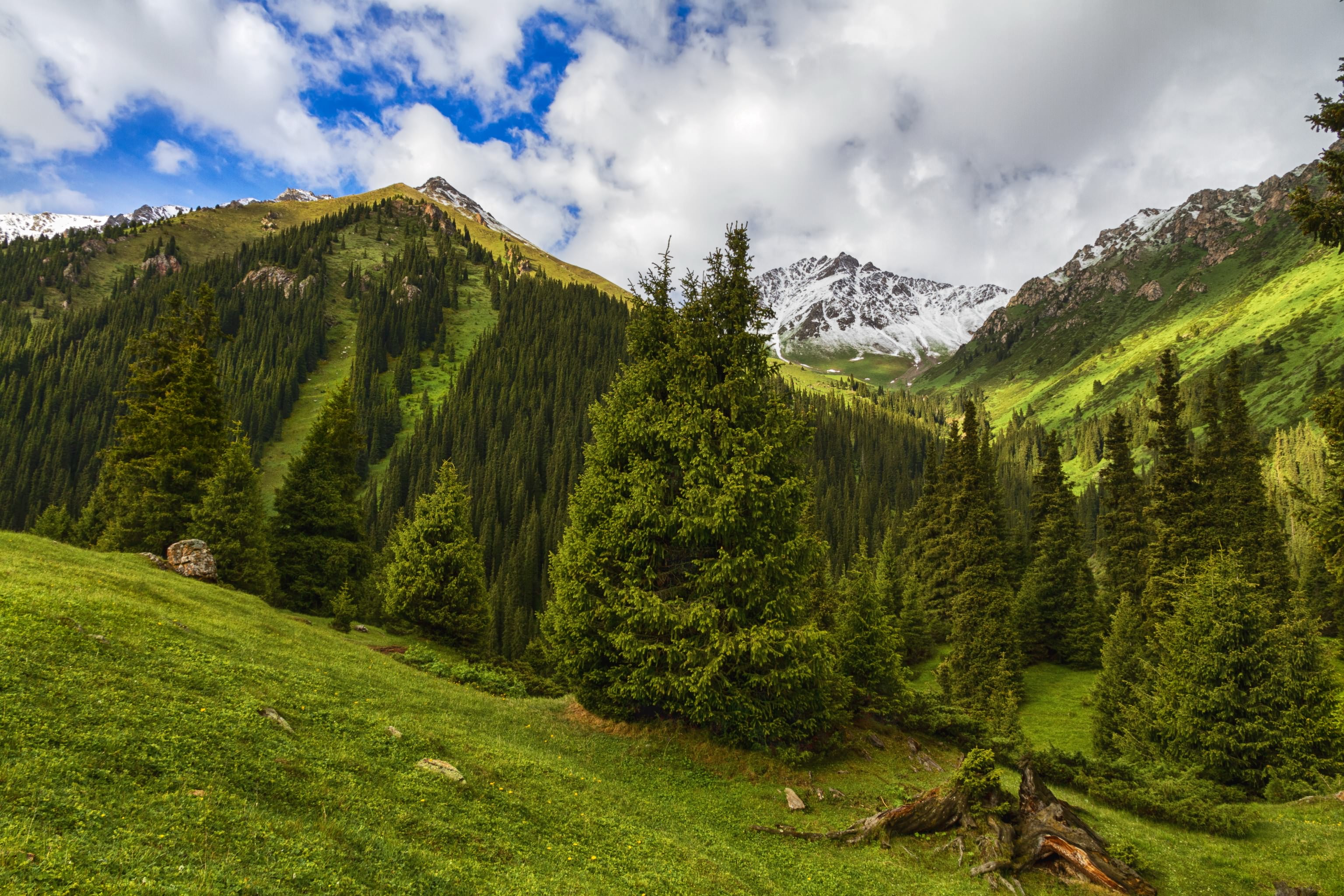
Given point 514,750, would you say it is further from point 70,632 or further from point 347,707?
point 70,632

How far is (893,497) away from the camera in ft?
531

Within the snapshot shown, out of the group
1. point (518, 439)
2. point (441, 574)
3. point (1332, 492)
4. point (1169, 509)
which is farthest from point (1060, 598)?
point (518, 439)

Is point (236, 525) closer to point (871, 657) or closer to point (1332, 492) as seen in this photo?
point (871, 657)

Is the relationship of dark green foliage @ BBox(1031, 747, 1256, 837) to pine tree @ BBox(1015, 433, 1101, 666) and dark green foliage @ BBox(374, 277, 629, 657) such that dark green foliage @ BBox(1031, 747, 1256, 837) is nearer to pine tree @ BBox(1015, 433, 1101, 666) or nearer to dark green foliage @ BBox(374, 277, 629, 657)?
pine tree @ BBox(1015, 433, 1101, 666)

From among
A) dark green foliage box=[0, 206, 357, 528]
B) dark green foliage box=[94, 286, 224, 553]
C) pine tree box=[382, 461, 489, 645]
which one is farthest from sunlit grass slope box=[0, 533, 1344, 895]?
dark green foliage box=[0, 206, 357, 528]

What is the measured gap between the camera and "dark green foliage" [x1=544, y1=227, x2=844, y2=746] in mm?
18891

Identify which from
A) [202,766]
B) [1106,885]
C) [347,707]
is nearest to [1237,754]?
[1106,885]

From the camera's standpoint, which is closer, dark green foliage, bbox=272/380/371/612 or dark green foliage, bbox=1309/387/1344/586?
dark green foliage, bbox=1309/387/1344/586

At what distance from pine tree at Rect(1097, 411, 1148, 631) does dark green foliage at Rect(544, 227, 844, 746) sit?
135 ft

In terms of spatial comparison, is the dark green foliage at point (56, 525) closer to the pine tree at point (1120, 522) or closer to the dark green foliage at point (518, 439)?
the dark green foliage at point (518, 439)

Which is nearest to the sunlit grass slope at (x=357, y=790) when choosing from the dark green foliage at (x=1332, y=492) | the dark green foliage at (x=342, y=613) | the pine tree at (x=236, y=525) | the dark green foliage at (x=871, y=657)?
the dark green foliage at (x=871, y=657)

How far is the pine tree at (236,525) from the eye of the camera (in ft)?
107

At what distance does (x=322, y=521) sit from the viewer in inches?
1619

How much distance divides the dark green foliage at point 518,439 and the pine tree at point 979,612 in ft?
174
